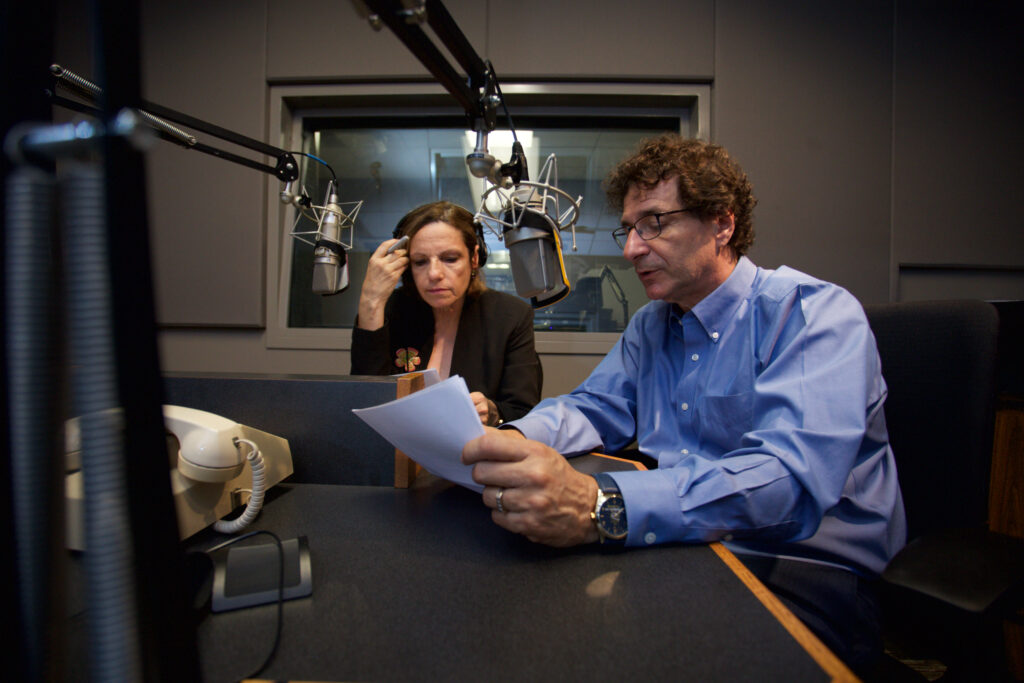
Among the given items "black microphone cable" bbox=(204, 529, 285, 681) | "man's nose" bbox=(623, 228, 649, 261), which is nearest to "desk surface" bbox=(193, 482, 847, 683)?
"black microphone cable" bbox=(204, 529, 285, 681)

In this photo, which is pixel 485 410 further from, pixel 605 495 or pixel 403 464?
pixel 605 495

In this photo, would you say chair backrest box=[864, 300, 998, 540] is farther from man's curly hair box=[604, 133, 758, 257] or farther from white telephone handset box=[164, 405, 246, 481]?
white telephone handset box=[164, 405, 246, 481]

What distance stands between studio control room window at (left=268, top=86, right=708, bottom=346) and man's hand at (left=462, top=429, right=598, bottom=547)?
5.13 feet

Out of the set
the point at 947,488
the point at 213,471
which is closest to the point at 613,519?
the point at 213,471

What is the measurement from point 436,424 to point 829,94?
235 centimetres

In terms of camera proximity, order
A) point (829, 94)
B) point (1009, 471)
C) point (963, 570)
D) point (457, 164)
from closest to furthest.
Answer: point (963, 570), point (1009, 471), point (829, 94), point (457, 164)

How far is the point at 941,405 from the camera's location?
83 cm

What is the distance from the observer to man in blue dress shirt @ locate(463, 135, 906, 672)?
1.99 ft

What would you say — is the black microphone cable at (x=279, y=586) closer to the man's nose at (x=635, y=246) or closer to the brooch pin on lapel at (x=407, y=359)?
the man's nose at (x=635, y=246)

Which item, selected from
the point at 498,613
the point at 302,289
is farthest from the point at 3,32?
the point at 302,289

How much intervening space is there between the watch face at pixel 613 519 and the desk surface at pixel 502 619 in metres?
0.03

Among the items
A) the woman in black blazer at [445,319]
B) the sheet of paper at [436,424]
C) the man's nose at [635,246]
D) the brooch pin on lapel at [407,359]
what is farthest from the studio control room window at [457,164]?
the sheet of paper at [436,424]

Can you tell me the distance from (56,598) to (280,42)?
2.54 m

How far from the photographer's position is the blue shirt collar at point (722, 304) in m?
1.00
